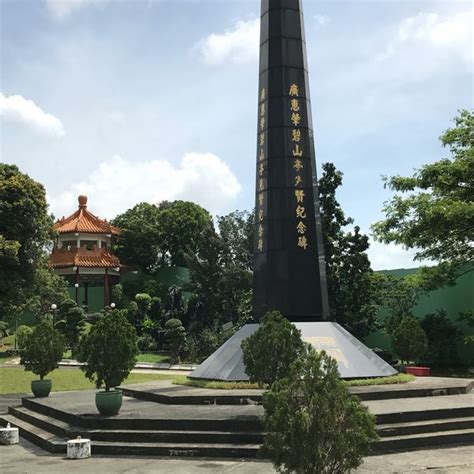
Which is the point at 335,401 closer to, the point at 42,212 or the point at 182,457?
the point at 182,457

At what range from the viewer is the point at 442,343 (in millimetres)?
21328

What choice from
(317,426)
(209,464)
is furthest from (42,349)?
(317,426)

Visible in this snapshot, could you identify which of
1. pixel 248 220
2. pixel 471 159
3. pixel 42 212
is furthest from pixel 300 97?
pixel 248 220

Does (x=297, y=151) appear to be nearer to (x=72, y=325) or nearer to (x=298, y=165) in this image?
(x=298, y=165)

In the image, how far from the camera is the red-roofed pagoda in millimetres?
39875

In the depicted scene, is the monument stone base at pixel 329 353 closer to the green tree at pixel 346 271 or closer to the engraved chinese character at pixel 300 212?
the engraved chinese character at pixel 300 212

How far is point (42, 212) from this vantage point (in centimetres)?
2864

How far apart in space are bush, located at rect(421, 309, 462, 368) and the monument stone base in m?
8.43

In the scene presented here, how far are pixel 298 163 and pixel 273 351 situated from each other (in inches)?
253

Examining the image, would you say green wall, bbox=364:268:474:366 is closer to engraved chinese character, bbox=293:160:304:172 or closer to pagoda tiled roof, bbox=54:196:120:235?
engraved chinese character, bbox=293:160:304:172

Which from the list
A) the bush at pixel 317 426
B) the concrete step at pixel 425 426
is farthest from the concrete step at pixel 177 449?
the bush at pixel 317 426

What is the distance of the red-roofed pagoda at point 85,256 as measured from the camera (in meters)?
39.9

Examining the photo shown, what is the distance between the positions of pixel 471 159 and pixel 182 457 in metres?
14.0

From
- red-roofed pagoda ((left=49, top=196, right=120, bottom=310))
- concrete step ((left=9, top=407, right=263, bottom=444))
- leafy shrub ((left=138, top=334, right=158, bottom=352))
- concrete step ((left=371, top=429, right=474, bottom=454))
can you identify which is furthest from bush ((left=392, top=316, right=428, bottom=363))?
red-roofed pagoda ((left=49, top=196, right=120, bottom=310))
